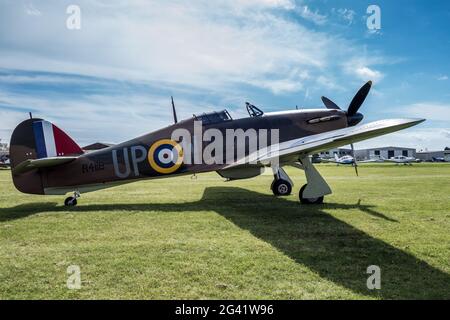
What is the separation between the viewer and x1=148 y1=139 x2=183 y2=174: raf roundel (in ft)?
32.6

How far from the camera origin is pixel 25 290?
3.63 metres

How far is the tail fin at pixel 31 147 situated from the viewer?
31.5 feet

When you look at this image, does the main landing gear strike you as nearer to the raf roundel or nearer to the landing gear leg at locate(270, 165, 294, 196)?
the landing gear leg at locate(270, 165, 294, 196)

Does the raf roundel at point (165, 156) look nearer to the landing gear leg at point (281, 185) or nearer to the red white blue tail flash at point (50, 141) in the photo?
the red white blue tail flash at point (50, 141)

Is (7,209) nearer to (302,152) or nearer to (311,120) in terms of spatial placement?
(302,152)

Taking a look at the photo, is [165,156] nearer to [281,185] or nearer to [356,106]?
[281,185]

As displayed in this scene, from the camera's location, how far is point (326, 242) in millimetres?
5535

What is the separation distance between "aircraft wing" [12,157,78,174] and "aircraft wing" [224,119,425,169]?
480cm

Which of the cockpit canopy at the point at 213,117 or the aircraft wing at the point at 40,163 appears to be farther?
the cockpit canopy at the point at 213,117

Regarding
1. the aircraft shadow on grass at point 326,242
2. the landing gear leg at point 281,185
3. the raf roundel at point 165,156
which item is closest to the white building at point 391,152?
the landing gear leg at point 281,185

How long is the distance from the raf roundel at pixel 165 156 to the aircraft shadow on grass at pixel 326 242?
112 centimetres

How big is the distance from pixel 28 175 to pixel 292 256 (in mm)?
8381

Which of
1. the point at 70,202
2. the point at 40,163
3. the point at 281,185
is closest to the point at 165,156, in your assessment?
the point at 70,202
